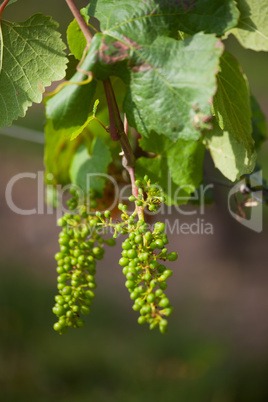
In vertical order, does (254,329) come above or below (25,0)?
below

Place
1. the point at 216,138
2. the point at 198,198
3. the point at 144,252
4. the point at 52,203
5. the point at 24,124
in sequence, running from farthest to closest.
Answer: the point at 24,124 → the point at 52,203 → the point at 198,198 → the point at 216,138 → the point at 144,252

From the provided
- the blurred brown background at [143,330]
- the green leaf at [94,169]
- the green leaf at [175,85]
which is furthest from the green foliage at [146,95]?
the blurred brown background at [143,330]

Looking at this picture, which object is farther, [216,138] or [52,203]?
[52,203]

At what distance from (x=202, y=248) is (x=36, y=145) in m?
2.11

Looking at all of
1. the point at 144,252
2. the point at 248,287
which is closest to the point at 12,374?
the point at 248,287

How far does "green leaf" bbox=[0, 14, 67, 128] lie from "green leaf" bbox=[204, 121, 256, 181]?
283 mm

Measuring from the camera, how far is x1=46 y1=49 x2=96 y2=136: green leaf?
565 mm

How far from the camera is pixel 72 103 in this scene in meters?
0.57

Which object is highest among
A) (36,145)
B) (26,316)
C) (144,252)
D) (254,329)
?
(36,145)

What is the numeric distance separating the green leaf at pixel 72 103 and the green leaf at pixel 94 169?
0.40 meters

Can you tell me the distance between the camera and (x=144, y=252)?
0.57 metres

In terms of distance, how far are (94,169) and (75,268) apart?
32 centimetres

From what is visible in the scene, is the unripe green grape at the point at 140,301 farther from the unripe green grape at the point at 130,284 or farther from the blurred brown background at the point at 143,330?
the blurred brown background at the point at 143,330

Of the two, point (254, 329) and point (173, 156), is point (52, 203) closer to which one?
point (173, 156)
